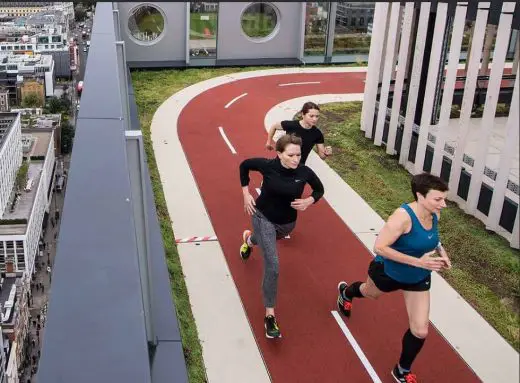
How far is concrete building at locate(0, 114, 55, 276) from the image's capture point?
6112 cm

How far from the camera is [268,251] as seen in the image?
5367mm

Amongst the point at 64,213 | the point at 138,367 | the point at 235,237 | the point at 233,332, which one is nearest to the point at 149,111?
the point at 235,237

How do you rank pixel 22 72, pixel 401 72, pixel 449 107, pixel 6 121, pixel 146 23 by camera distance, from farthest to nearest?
pixel 22 72 < pixel 6 121 < pixel 146 23 < pixel 401 72 < pixel 449 107

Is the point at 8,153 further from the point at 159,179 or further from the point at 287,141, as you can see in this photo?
the point at 287,141

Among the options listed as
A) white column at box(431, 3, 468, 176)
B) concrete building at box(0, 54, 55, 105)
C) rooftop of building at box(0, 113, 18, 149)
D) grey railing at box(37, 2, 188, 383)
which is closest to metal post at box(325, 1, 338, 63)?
white column at box(431, 3, 468, 176)

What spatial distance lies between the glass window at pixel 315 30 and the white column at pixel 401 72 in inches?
352

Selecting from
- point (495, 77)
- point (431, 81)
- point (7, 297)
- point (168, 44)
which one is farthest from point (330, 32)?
point (7, 297)

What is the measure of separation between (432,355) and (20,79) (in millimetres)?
100233

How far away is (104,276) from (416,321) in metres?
2.56

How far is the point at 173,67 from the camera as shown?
18172 millimetres

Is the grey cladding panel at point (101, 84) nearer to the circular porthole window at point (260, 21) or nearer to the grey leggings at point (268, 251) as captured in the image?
the grey leggings at point (268, 251)

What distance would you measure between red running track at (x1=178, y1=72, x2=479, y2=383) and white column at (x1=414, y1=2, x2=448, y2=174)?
6.79 feet

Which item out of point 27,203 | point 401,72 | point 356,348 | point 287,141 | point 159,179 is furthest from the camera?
point 27,203

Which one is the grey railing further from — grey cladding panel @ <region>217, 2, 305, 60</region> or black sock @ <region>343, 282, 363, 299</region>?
grey cladding panel @ <region>217, 2, 305, 60</region>
